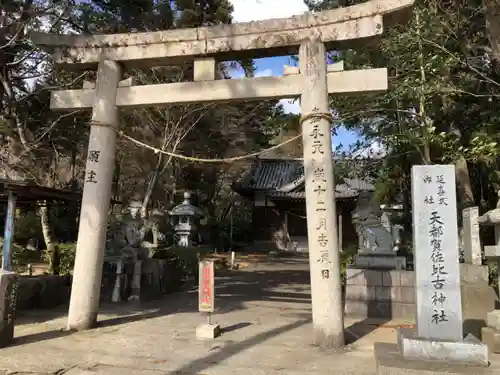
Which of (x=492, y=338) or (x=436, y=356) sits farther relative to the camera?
(x=492, y=338)

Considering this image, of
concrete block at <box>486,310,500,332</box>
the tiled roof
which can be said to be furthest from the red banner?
the tiled roof

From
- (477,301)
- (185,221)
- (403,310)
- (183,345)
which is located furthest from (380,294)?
(185,221)

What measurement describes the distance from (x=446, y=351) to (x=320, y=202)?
2380 millimetres

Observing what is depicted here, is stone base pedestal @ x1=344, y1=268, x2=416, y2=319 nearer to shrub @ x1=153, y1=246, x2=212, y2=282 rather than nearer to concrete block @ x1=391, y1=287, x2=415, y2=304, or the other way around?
concrete block @ x1=391, y1=287, x2=415, y2=304

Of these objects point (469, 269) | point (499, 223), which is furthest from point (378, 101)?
point (499, 223)

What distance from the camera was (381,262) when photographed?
29.7ft

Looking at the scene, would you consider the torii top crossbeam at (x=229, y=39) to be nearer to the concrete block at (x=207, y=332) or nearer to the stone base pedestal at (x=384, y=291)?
the concrete block at (x=207, y=332)

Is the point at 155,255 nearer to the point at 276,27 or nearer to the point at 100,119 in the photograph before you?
the point at 100,119

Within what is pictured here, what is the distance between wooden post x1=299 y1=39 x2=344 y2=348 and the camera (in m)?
5.71

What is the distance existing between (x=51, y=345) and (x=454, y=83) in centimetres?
1036

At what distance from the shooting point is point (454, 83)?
10.4 m

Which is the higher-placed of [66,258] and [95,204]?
[95,204]

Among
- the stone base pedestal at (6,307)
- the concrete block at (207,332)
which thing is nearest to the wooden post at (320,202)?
the concrete block at (207,332)

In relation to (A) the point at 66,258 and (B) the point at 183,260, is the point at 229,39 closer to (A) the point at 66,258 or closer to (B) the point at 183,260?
(A) the point at 66,258
